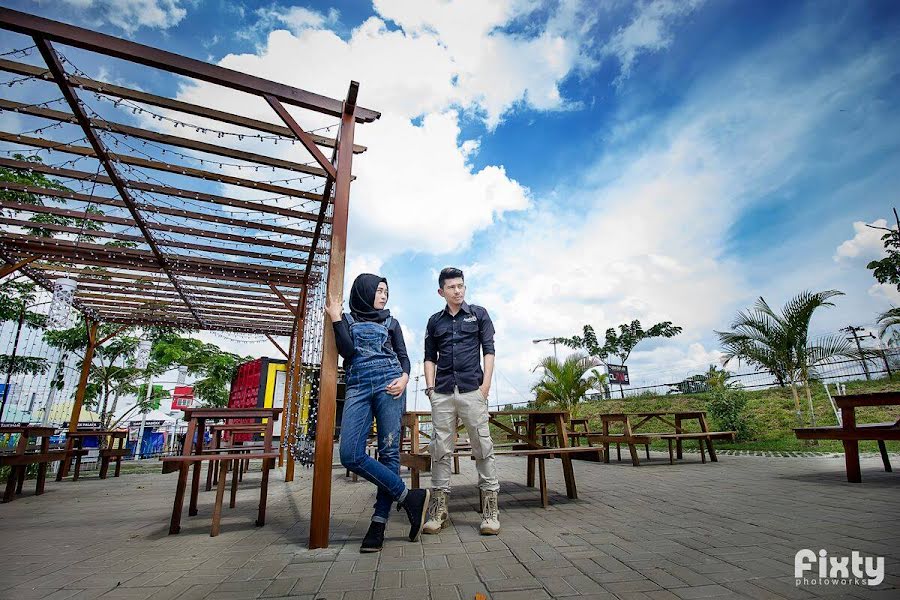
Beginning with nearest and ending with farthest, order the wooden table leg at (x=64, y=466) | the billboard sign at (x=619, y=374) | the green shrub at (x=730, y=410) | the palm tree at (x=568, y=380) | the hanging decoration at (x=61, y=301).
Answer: the wooden table leg at (x=64, y=466)
the hanging decoration at (x=61, y=301)
the green shrub at (x=730, y=410)
the palm tree at (x=568, y=380)
the billboard sign at (x=619, y=374)

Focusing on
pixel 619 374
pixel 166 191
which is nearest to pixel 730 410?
pixel 166 191

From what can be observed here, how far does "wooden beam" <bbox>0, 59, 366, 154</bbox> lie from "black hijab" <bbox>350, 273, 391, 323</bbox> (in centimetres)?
266

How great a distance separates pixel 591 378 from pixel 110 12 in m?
13.0

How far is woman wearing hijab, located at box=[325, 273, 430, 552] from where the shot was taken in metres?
2.63

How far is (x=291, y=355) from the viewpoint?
10.5 m

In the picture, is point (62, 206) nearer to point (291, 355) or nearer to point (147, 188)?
point (147, 188)

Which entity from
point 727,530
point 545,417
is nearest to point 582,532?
point 727,530

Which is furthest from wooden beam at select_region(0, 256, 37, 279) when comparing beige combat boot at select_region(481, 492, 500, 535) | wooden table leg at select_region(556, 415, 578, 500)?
wooden table leg at select_region(556, 415, 578, 500)

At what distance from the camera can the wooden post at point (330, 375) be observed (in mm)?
2680

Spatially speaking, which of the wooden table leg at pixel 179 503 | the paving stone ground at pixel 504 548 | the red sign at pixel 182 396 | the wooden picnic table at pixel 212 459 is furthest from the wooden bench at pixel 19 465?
the red sign at pixel 182 396

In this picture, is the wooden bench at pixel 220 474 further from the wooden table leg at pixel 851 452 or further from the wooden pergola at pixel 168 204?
the wooden table leg at pixel 851 452

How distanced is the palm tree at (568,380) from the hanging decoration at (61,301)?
38.5 ft

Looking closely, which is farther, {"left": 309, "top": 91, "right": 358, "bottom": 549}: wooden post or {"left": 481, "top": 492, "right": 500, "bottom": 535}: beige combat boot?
{"left": 481, "top": 492, "right": 500, "bottom": 535}: beige combat boot

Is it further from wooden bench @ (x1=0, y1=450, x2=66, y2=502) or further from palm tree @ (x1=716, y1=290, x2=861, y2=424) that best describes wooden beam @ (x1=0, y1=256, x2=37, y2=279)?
palm tree @ (x1=716, y1=290, x2=861, y2=424)
